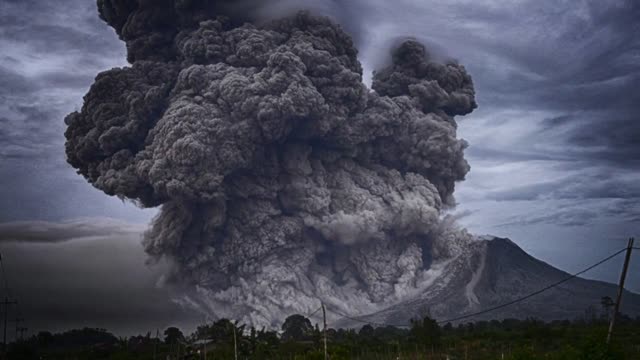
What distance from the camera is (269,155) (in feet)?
227

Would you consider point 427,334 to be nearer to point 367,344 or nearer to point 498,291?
point 367,344

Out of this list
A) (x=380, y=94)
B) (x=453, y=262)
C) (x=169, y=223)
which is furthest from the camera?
(x=453, y=262)

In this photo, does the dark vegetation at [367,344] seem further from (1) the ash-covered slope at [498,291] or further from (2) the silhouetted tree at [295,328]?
(1) the ash-covered slope at [498,291]

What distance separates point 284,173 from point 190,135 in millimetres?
11922

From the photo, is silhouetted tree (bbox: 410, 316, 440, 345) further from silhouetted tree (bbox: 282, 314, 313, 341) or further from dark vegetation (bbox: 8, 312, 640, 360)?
silhouetted tree (bbox: 282, 314, 313, 341)

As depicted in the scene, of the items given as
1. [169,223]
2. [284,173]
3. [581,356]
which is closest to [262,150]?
[284,173]

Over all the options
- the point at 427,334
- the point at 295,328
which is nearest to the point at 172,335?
the point at 295,328

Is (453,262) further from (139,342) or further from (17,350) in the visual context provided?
(17,350)

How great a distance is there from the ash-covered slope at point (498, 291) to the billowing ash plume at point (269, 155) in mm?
10114

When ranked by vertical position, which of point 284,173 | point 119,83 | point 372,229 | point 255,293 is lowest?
point 255,293

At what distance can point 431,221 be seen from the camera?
241ft

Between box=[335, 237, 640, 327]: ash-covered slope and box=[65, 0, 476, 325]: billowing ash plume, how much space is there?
10.1 metres

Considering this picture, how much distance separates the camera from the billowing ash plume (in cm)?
6388

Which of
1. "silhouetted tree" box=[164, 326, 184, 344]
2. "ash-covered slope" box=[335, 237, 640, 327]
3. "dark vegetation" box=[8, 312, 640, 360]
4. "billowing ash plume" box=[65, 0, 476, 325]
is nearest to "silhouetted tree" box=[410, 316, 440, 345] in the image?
"dark vegetation" box=[8, 312, 640, 360]
